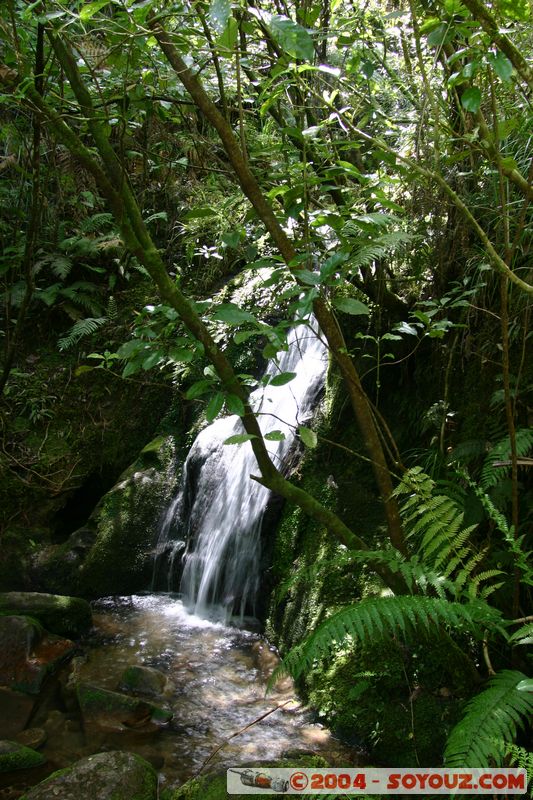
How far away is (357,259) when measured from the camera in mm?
2387

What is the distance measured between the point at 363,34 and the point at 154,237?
16.1 ft

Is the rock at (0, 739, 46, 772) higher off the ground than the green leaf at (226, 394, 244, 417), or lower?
lower

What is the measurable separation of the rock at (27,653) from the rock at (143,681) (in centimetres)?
56

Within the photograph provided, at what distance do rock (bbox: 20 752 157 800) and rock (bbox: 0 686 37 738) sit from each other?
35.4 inches

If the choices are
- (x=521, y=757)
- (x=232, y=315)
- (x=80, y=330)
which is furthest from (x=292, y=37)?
(x=80, y=330)

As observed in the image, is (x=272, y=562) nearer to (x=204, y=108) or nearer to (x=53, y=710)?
(x=53, y=710)

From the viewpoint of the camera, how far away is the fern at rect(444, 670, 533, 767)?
1795mm

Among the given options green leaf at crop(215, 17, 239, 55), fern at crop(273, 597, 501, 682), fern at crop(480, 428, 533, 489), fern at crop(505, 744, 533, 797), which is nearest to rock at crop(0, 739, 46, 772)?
fern at crop(273, 597, 501, 682)

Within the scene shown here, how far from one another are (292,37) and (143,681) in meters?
3.59

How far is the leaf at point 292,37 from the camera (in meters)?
1.86

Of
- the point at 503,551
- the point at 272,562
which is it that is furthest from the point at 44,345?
the point at 503,551

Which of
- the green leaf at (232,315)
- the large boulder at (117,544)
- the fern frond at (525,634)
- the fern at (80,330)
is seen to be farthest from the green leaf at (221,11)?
the fern at (80,330)

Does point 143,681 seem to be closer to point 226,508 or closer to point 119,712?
point 119,712

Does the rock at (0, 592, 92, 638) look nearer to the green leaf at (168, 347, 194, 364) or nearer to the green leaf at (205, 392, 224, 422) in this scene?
the green leaf at (205, 392, 224, 422)
